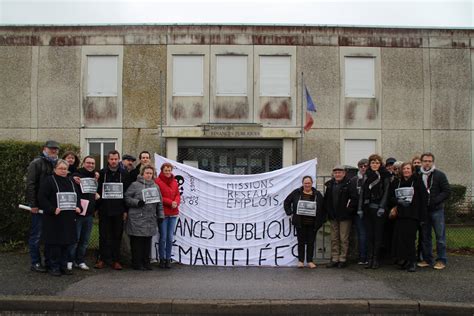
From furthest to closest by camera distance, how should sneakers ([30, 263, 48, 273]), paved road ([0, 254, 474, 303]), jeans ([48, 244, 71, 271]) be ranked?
sneakers ([30, 263, 48, 273]), jeans ([48, 244, 71, 271]), paved road ([0, 254, 474, 303])

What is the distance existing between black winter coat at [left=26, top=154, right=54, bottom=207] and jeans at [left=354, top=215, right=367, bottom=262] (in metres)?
5.57

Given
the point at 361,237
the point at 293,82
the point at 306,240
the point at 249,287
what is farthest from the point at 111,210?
the point at 293,82

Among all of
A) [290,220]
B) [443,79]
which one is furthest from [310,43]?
[290,220]

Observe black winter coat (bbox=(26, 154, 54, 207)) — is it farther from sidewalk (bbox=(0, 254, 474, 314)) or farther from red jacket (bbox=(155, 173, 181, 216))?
red jacket (bbox=(155, 173, 181, 216))

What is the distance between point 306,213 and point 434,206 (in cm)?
232

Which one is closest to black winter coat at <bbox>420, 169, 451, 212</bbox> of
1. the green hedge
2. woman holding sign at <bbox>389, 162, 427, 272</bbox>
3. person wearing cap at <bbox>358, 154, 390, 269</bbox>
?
woman holding sign at <bbox>389, 162, 427, 272</bbox>

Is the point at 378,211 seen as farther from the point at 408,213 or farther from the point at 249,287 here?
the point at 249,287

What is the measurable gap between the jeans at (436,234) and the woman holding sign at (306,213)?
1.90m

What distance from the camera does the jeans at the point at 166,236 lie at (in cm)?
887

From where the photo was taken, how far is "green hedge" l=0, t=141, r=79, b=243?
9648 millimetres

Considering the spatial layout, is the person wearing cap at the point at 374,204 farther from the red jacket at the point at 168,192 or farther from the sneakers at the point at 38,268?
the sneakers at the point at 38,268

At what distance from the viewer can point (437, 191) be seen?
29.2ft

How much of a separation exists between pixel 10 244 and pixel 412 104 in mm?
16138

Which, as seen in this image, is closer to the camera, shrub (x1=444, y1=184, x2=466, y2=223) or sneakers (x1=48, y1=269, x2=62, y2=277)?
sneakers (x1=48, y1=269, x2=62, y2=277)
